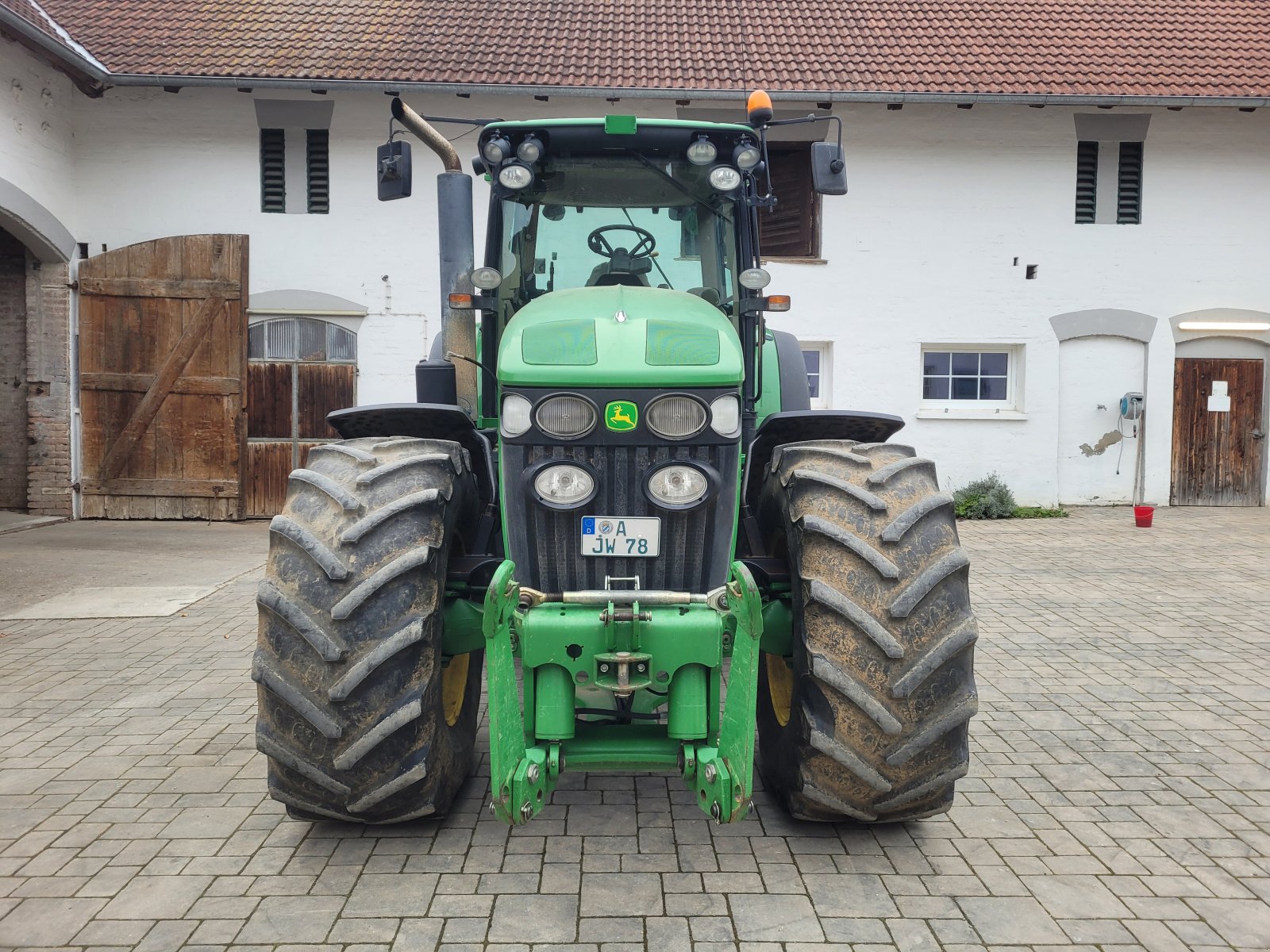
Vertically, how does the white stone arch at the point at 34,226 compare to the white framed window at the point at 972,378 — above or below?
above

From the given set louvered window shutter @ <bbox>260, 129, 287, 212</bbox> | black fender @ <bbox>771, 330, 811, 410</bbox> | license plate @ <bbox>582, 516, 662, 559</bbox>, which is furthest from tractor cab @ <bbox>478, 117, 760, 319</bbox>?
louvered window shutter @ <bbox>260, 129, 287, 212</bbox>

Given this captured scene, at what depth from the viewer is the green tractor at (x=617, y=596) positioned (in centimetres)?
302

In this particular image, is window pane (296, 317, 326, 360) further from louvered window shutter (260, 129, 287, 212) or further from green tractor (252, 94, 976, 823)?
green tractor (252, 94, 976, 823)

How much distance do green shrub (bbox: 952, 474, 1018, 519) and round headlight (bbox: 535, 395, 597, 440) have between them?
10.4 meters

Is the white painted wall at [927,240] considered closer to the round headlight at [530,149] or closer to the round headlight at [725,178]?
the round headlight at [530,149]

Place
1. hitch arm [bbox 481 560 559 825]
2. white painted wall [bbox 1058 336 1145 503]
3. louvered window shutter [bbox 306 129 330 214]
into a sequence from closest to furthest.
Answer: hitch arm [bbox 481 560 559 825], louvered window shutter [bbox 306 129 330 214], white painted wall [bbox 1058 336 1145 503]

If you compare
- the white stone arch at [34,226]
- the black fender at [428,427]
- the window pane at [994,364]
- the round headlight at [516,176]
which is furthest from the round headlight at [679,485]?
the window pane at [994,364]

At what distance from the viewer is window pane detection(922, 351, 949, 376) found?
1338 centimetres

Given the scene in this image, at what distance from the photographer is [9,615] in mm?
7043

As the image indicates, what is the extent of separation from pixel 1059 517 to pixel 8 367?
13.1 metres

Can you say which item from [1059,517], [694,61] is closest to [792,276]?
[694,61]

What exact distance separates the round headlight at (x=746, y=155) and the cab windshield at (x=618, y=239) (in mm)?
216

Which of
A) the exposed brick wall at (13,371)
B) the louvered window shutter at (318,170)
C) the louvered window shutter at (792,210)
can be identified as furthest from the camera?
the louvered window shutter at (792,210)

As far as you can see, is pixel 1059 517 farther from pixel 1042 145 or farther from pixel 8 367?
pixel 8 367
